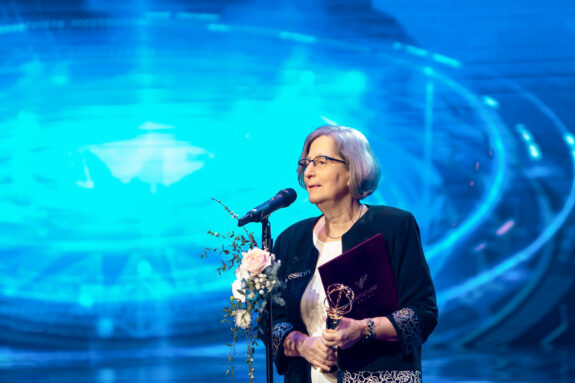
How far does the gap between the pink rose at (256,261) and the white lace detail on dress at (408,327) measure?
36 centimetres

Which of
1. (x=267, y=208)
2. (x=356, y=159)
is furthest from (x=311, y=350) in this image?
(x=356, y=159)

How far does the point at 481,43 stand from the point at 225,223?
2.10 meters

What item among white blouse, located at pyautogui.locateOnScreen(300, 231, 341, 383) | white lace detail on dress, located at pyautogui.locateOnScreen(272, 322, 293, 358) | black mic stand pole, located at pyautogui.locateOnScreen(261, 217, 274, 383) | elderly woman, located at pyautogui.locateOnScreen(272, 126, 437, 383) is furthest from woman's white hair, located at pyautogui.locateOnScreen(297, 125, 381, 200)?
white lace detail on dress, located at pyautogui.locateOnScreen(272, 322, 293, 358)

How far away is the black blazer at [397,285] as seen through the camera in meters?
Result: 1.75

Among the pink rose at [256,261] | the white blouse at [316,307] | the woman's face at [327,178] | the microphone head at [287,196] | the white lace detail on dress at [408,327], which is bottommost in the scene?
the white lace detail on dress at [408,327]

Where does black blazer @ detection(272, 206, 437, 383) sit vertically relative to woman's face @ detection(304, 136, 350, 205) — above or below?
Result: below

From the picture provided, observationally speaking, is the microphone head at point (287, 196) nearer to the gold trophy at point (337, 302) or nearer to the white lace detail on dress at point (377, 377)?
the gold trophy at point (337, 302)

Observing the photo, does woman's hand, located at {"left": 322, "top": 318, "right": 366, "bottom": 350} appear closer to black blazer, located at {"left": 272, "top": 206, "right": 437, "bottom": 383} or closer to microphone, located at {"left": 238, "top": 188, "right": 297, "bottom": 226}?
black blazer, located at {"left": 272, "top": 206, "right": 437, "bottom": 383}

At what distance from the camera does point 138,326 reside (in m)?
4.58

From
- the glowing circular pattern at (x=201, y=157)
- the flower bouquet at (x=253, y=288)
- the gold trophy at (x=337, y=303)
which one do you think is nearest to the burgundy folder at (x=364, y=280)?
the gold trophy at (x=337, y=303)

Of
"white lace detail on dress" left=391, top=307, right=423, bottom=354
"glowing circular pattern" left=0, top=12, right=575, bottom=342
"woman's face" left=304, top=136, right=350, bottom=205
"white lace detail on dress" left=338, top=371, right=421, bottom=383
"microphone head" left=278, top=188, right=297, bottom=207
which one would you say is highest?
"glowing circular pattern" left=0, top=12, right=575, bottom=342

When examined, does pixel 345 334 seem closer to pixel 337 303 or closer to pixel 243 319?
pixel 337 303

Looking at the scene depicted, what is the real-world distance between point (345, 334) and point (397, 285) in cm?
24

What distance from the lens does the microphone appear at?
163 centimetres
